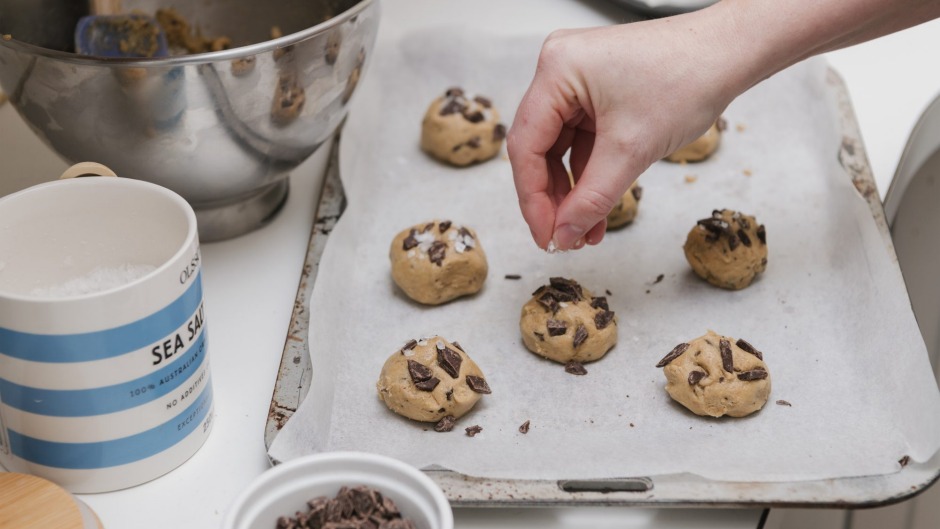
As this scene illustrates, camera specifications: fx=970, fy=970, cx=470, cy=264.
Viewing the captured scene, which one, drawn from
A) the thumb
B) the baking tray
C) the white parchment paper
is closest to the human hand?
the thumb

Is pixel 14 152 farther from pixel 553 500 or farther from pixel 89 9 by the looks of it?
pixel 553 500

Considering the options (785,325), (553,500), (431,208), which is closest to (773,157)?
(785,325)

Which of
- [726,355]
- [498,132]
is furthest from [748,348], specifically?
[498,132]

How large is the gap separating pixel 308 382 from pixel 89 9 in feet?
2.23

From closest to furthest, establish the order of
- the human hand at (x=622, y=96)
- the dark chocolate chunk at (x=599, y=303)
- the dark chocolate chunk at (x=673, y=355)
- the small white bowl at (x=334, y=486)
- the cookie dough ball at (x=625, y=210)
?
the small white bowl at (x=334, y=486) → the human hand at (x=622, y=96) → the dark chocolate chunk at (x=673, y=355) → the dark chocolate chunk at (x=599, y=303) → the cookie dough ball at (x=625, y=210)

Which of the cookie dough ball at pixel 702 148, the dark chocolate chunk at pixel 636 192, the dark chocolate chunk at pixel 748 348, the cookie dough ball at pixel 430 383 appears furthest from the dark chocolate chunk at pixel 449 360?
the cookie dough ball at pixel 702 148

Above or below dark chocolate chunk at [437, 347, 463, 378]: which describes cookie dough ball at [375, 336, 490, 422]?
below

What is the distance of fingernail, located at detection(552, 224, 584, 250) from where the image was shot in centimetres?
120

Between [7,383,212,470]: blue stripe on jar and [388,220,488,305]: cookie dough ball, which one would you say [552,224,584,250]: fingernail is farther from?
[7,383,212,470]: blue stripe on jar

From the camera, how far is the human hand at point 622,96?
3.67ft

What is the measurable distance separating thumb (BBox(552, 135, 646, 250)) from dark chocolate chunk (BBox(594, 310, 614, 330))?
15 centimetres

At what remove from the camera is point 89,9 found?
56.0 inches

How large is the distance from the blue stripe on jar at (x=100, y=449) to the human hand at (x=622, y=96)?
518mm

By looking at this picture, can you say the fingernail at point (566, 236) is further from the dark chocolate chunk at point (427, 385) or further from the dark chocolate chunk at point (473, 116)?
the dark chocolate chunk at point (473, 116)
